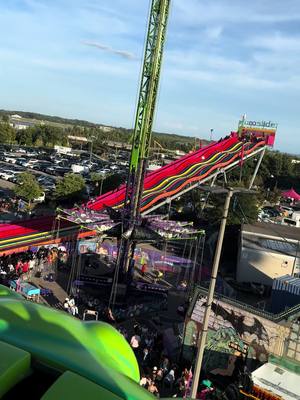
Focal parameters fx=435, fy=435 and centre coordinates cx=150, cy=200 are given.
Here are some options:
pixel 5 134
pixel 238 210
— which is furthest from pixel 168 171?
pixel 5 134

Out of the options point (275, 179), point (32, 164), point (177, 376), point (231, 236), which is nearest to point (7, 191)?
point (32, 164)

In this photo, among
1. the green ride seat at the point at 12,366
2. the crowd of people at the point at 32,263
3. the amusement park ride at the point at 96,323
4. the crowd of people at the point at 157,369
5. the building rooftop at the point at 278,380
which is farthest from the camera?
the crowd of people at the point at 32,263

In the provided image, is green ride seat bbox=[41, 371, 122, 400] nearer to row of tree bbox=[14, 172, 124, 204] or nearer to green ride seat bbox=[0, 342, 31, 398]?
green ride seat bbox=[0, 342, 31, 398]

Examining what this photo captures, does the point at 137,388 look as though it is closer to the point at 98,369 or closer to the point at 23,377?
the point at 98,369

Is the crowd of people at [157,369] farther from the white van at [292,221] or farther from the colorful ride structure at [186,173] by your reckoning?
the white van at [292,221]

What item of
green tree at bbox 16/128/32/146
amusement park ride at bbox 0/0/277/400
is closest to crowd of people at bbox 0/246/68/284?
amusement park ride at bbox 0/0/277/400

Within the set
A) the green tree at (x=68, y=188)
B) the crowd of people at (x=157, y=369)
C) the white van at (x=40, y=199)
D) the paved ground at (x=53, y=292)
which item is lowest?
the paved ground at (x=53, y=292)

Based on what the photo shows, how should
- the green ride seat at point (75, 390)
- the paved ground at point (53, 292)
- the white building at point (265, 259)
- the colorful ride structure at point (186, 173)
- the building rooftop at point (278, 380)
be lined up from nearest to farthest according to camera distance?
the green ride seat at point (75, 390), the building rooftop at point (278, 380), the paved ground at point (53, 292), the white building at point (265, 259), the colorful ride structure at point (186, 173)

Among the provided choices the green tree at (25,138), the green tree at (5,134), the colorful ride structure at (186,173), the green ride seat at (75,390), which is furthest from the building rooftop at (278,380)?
the green tree at (25,138)
